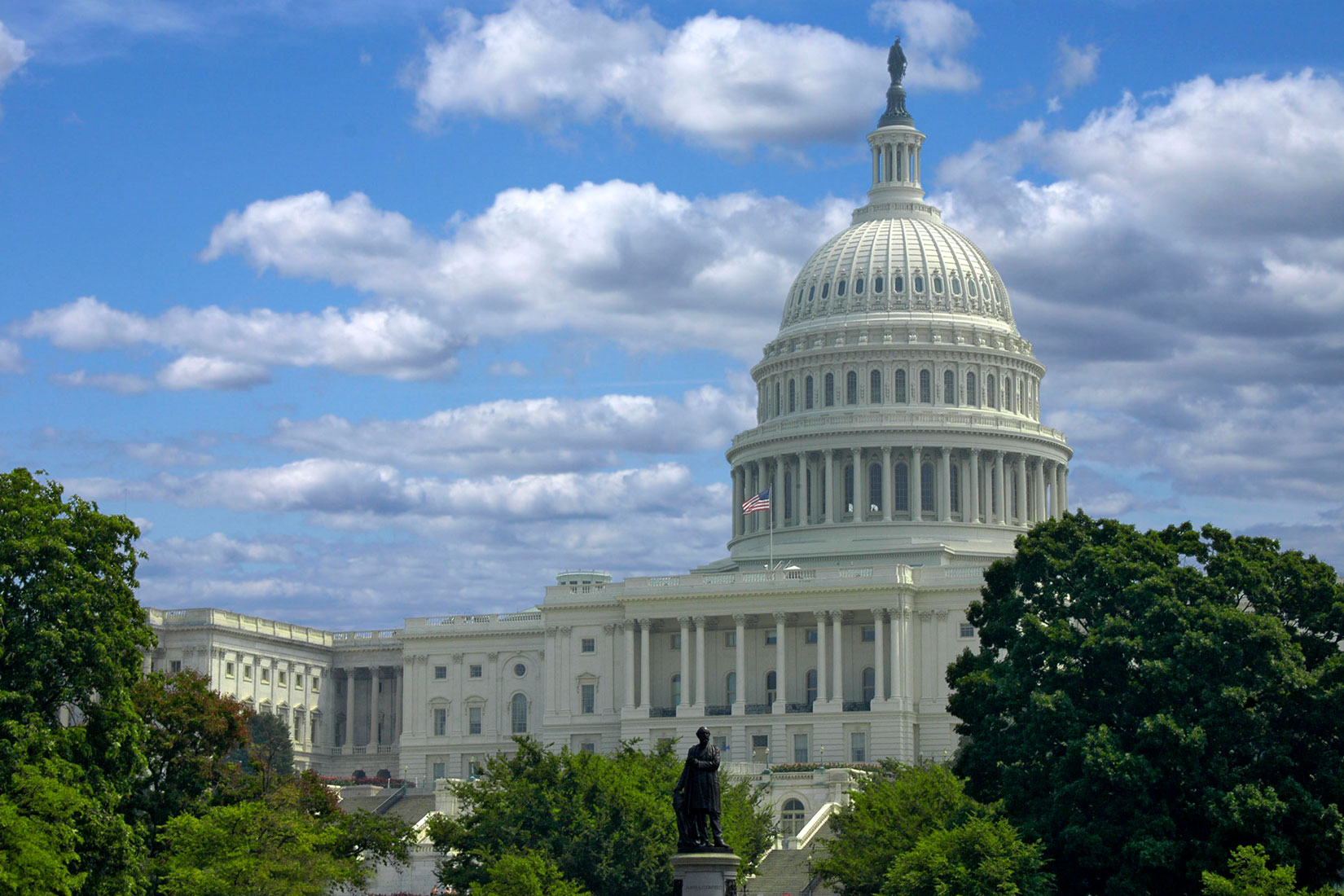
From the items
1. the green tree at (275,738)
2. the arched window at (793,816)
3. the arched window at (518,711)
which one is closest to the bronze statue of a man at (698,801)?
the arched window at (793,816)

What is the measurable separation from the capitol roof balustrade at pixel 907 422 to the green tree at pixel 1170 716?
2814 inches

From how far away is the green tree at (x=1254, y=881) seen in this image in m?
66.6

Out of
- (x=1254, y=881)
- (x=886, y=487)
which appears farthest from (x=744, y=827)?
(x=886, y=487)

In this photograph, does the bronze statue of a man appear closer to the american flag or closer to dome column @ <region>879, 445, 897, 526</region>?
the american flag

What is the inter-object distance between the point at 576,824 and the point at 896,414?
77.6m

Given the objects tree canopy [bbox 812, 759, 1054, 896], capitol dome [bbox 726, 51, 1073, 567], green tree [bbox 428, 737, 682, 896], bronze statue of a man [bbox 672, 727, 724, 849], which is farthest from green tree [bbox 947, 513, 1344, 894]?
capitol dome [bbox 726, 51, 1073, 567]

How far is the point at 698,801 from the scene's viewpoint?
50.2m

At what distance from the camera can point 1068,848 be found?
74500mm

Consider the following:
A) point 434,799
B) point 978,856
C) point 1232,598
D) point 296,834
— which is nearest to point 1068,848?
point 978,856

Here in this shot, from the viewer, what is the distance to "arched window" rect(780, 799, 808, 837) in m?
111

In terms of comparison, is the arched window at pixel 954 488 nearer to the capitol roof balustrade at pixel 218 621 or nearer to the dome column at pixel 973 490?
the dome column at pixel 973 490

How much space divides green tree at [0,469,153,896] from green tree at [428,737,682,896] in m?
14.8

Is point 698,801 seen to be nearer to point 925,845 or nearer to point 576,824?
point 925,845

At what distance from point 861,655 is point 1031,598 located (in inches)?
2159
